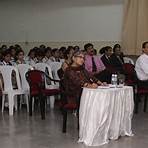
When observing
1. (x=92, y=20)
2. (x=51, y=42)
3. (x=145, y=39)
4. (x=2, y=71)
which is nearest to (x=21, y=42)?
(x=51, y=42)

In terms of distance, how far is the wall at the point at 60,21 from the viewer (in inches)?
443

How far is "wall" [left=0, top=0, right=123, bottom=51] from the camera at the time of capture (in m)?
11.2

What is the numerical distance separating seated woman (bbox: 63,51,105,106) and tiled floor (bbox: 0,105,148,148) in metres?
0.60

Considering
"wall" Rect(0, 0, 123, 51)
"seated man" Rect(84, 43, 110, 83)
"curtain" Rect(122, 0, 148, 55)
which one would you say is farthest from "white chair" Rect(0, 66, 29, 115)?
"wall" Rect(0, 0, 123, 51)

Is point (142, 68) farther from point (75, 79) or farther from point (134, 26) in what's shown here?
point (134, 26)

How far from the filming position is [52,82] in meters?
8.66

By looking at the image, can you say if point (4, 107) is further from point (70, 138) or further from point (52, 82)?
point (70, 138)

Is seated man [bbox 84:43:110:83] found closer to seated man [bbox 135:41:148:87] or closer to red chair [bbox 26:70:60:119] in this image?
seated man [bbox 135:41:148:87]

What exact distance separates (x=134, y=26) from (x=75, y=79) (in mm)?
5124

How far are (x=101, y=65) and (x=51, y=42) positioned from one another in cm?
340

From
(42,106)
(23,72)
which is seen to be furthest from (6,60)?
(42,106)

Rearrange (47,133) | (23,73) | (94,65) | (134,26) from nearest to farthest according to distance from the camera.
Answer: (47,133) → (23,73) → (94,65) → (134,26)

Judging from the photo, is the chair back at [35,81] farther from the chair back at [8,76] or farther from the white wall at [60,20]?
the white wall at [60,20]

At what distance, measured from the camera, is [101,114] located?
544 centimetres
